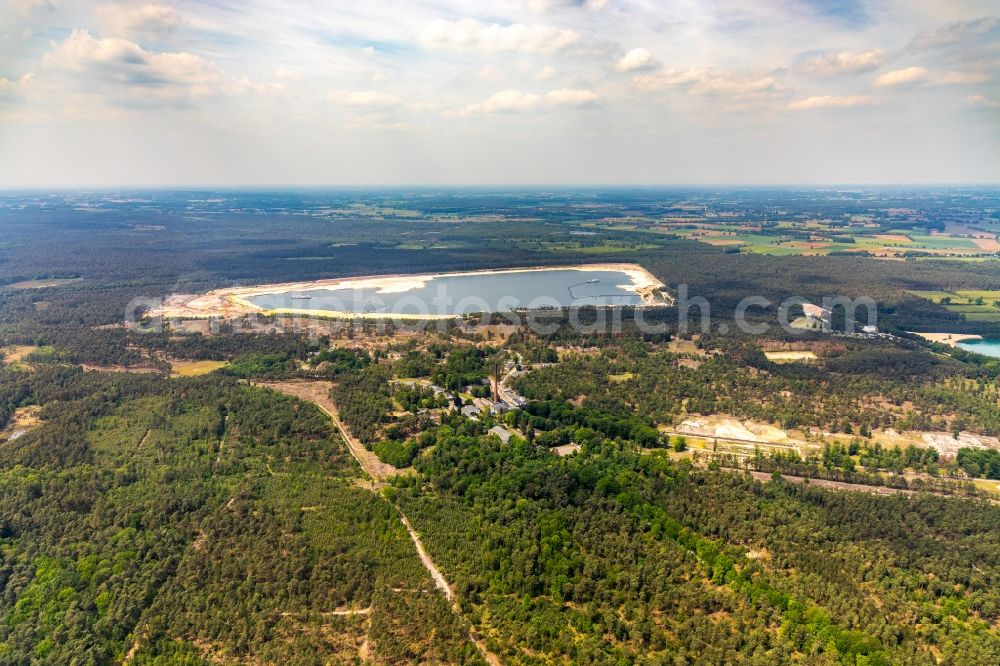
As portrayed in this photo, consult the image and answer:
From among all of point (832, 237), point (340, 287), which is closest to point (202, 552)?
point (340, 287)

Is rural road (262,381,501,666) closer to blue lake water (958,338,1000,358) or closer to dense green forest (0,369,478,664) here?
dense green forest (0,369,478,664)

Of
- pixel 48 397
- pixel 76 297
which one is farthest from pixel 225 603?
pixel 76 297

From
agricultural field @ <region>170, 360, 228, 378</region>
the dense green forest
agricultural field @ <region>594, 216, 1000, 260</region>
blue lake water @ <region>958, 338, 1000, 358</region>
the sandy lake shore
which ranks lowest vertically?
the dense green forest

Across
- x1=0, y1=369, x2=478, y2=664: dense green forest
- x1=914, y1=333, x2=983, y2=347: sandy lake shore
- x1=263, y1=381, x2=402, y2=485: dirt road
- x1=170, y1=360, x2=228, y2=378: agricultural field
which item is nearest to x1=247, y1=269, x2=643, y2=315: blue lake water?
x1=170, y1=360, x2=228, y2=378: agricultural field

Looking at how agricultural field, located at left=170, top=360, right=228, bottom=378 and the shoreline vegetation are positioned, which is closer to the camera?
agricultural field, located at left=170, top=360, right=228, bottom=378

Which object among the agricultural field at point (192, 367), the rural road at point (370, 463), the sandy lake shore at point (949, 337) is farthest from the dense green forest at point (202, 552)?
the sandy lake shore at point (949, 337)

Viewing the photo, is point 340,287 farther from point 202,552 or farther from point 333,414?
point 202,552

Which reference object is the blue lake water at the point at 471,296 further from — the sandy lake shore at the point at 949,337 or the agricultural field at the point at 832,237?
the agricultural field at the point at 832,237
